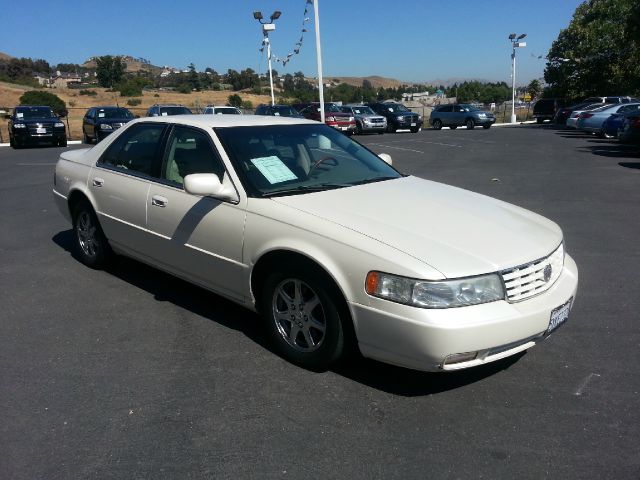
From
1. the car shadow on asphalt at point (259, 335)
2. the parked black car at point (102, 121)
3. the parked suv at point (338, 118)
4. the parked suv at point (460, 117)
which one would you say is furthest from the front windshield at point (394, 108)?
the car shadow on asphalt at point (259, 335)

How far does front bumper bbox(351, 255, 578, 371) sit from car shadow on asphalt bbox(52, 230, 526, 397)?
0.36 meters

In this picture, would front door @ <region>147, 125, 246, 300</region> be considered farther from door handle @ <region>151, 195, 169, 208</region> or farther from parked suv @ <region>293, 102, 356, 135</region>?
parked suv @ <region>293, 102, 356, 135</region>

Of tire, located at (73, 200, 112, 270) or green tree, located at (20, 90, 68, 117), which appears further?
green tree, located at (20, 90, 68, 117)

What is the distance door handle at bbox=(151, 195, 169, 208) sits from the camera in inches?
181

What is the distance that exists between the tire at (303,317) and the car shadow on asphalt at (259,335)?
0.13 metres

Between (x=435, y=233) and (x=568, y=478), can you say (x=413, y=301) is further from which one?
(x=568, y=478)

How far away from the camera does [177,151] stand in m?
4.79

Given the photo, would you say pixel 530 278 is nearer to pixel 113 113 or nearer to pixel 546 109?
pixel 113 113

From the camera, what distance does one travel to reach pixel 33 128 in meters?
23.8

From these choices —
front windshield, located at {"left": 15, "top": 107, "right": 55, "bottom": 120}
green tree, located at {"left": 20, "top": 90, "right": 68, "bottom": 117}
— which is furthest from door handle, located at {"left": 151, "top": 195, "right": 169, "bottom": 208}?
green tree, located at {"left": 20, "top": 90, "right": 68, "bottom": 117}

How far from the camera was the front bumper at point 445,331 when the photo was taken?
3.08 meters

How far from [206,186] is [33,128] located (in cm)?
2291

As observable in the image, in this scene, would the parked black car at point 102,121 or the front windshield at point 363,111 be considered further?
the front windshield at point 363,111

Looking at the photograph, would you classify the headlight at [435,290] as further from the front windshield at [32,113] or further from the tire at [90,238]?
the front windshield at [32,113]
